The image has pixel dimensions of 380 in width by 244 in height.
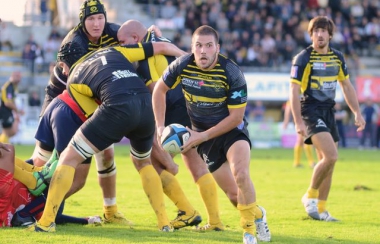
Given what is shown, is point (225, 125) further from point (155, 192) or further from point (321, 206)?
point (321, 206)

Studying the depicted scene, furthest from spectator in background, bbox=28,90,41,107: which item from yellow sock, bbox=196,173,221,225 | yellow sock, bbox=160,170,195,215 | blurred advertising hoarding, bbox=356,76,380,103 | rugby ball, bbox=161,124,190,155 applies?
rugby ball, bbox=161,124,190,155

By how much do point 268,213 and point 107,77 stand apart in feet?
11.2

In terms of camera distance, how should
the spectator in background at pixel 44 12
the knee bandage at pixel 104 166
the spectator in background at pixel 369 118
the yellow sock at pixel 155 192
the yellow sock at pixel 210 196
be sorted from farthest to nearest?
the spectator in background at pixel 44 12 → the spectator in background at pixel 369 118 → the knee bandage at pixel 104 166 → the yellow sock at pixel 210 196 → the yellow sock at pixel 155 192

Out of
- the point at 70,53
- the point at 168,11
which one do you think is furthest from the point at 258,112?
the point at 70,53

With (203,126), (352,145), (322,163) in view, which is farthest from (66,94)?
(352,145)

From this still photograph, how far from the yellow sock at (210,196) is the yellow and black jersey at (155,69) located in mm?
945

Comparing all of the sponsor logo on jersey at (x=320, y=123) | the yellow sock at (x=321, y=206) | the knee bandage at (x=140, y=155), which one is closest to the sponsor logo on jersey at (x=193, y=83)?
the knee bandage at (x=140, y=155)

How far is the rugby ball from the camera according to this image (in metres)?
7.39

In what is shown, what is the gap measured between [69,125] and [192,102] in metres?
1.43

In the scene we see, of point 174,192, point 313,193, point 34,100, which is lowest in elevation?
point 34,100

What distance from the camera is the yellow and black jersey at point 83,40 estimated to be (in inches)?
352

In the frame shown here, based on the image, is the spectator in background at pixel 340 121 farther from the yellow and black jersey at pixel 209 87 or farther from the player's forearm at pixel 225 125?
the player's forearm at pixel 225 125

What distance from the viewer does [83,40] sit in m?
8.98

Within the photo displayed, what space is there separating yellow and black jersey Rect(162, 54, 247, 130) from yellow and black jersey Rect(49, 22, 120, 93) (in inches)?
61.5
